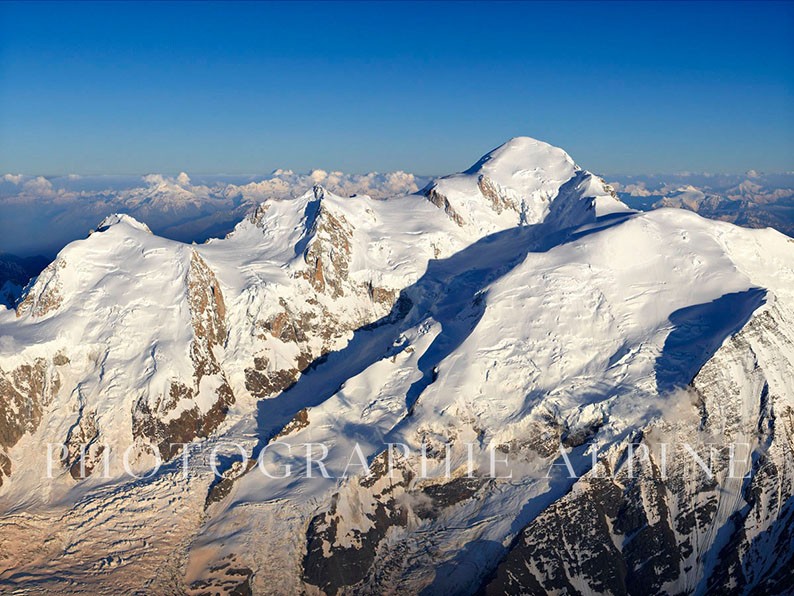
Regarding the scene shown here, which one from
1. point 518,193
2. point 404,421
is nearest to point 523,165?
point 518,193

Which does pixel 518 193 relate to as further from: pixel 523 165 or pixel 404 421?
pixel 404 421

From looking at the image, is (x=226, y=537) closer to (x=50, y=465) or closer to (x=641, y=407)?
(x=50, y=465)

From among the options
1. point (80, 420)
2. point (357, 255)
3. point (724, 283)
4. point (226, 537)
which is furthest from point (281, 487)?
point (724, 283)

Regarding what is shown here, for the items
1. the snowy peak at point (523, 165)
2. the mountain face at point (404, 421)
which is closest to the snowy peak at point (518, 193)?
the snowy peak at point (523, 165)

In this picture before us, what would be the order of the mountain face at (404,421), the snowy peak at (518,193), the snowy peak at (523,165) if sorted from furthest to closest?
the snowy peak at (523,165) → the snowy peak at (518,193) → the mountain face at (404,421)

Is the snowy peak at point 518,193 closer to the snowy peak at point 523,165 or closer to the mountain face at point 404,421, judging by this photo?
the snowy peak at point 523,165

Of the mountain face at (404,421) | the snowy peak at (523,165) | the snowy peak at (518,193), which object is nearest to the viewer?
the mountain face at (404,421)

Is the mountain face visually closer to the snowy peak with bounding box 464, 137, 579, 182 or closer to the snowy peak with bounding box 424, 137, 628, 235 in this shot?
the snowy peak with bounding box 424, 137, 628, 235

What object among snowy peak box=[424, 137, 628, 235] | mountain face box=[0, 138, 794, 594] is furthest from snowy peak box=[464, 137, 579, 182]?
mountain face box=[0, 138, 794, 594]

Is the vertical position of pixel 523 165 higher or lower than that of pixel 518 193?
higher
